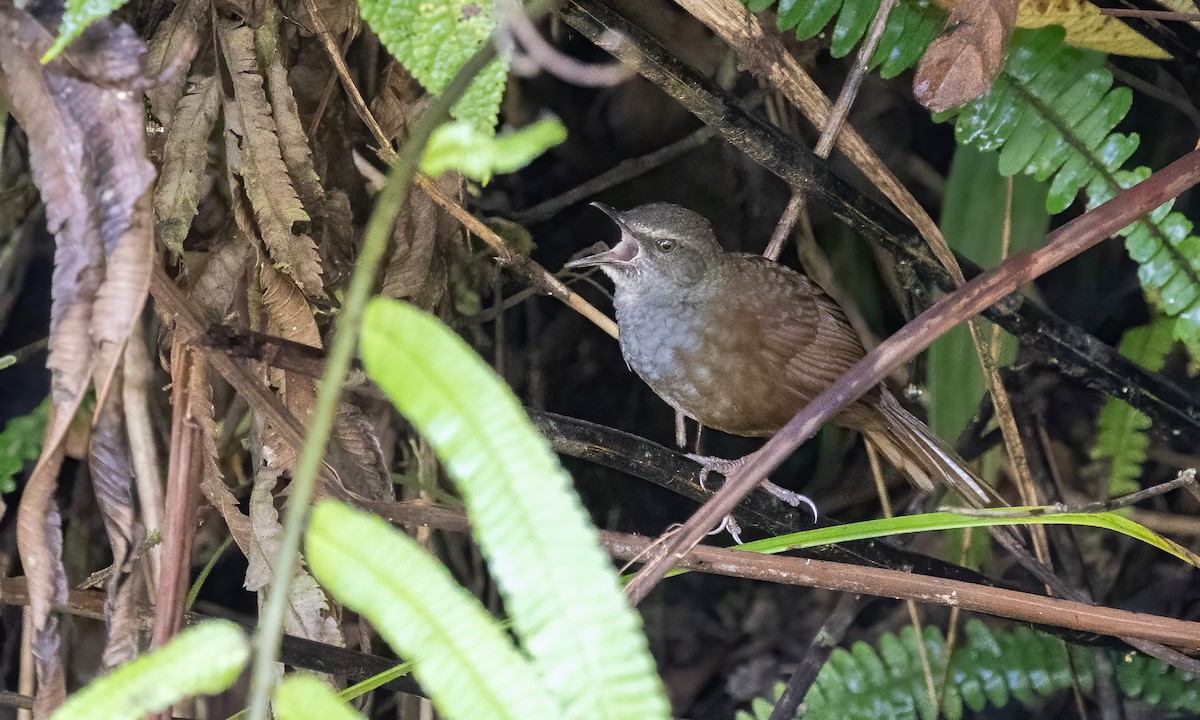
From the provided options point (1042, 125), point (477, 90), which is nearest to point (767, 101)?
point (1042, 125)

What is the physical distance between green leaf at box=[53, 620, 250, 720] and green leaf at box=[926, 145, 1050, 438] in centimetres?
209

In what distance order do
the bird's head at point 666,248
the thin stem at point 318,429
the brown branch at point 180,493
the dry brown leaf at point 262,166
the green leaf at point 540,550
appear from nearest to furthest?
the green leaf at point 540,550 < the thin stem at point 318,429 < the brown branch at point 180,493 < the dry brown leaf at point 262,166 < the bird's head at point 666,248

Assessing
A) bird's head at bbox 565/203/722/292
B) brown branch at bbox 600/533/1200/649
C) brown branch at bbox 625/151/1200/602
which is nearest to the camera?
brown branch at bbox 625/151/1200/602

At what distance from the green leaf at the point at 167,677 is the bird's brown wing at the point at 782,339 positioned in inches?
65.3

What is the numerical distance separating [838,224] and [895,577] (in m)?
1.50

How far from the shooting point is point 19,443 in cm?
205

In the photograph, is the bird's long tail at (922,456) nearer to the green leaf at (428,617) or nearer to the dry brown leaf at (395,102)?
the dry brown leaf at (395,102)

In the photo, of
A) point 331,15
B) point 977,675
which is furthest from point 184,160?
point 977,675

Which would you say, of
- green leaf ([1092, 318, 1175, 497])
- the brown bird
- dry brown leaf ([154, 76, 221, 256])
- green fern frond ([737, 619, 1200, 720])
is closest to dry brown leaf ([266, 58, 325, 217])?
dry brown leaf ([154, 76, 221, 256])

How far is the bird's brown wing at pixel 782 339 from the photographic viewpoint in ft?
8.05

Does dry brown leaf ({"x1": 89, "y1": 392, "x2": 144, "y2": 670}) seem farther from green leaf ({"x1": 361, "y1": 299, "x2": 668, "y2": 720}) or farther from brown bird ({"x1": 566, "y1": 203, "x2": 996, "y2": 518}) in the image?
brown bird ({"x1": 566, "y1": 203, "x2": 996, "y2": 518})

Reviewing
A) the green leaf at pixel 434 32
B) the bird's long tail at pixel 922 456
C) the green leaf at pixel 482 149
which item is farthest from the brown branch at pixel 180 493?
the bird's long tail at pixel 922 456

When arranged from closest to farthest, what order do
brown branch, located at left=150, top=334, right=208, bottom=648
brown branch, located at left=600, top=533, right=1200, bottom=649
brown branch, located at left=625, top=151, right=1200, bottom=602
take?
brown branch, located at left=625, top=151, right=1200, bottom=602
brown branch, located at left=150, top=334, right=208, bottom=648
brown branch, located at left=600, top=533, right=1200, bottom=649

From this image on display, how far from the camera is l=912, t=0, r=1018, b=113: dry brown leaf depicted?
5.64 feet
